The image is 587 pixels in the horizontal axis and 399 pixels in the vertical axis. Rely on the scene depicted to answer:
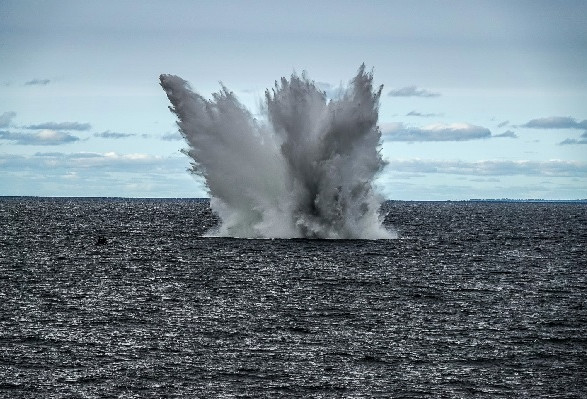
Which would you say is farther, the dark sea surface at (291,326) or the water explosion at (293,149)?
the water explosion at (293,149)

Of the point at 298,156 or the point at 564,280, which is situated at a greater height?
the point at 298,156

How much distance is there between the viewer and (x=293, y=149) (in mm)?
84312

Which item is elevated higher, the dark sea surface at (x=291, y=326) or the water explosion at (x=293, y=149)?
the water explosion at (x=293, y=149)

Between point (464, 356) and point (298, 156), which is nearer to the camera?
point (464, 356)

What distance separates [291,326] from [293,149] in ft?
142

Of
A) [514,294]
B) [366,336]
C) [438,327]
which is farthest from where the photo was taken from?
[514,294]

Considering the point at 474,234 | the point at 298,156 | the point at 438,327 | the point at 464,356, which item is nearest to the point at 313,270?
the point at 298,156

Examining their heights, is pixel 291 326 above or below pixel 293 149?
below

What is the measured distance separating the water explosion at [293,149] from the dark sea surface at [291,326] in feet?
19.3

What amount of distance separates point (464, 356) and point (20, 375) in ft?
63.5

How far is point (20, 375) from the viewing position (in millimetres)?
31453

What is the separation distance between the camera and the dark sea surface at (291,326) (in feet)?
103

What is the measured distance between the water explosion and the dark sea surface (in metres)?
5.88

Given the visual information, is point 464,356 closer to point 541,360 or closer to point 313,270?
point 541,360
